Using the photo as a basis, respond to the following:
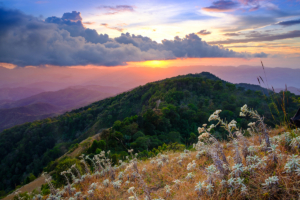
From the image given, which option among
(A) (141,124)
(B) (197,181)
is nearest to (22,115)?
(A) (141,124)

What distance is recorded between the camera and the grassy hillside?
21.0m

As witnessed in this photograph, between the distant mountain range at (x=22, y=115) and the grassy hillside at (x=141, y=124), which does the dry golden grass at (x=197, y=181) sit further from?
the distant mountain range at (x=22, y=115)

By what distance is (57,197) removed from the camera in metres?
4.95

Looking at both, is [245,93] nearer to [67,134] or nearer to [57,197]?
[57,197]

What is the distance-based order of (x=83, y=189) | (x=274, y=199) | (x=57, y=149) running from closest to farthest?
(x=274, y=199) → (x=83, y=189) → (x=57, y=149)

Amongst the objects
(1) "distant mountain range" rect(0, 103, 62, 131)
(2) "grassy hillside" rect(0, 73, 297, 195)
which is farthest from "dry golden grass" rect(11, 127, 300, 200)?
(1) "distant mountain range" rect(0, 103, 62, 131)

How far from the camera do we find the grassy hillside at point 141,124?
2103 centimetres

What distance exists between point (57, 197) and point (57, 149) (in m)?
50.5

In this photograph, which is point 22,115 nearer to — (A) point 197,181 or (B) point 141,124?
(B) point 141,124

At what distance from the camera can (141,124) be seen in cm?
2489

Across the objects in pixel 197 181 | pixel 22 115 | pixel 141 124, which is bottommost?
pixel 22 115

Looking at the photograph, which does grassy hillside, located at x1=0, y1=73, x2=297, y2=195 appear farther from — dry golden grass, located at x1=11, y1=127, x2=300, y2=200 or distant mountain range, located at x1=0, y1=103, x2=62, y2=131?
distant mountain range, located at x1=0, y1=103, x2=62, y2=131

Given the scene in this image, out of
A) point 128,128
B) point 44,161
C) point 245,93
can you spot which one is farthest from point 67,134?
point 245,93

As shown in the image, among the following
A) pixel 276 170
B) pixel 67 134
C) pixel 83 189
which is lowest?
pixel 67 134
